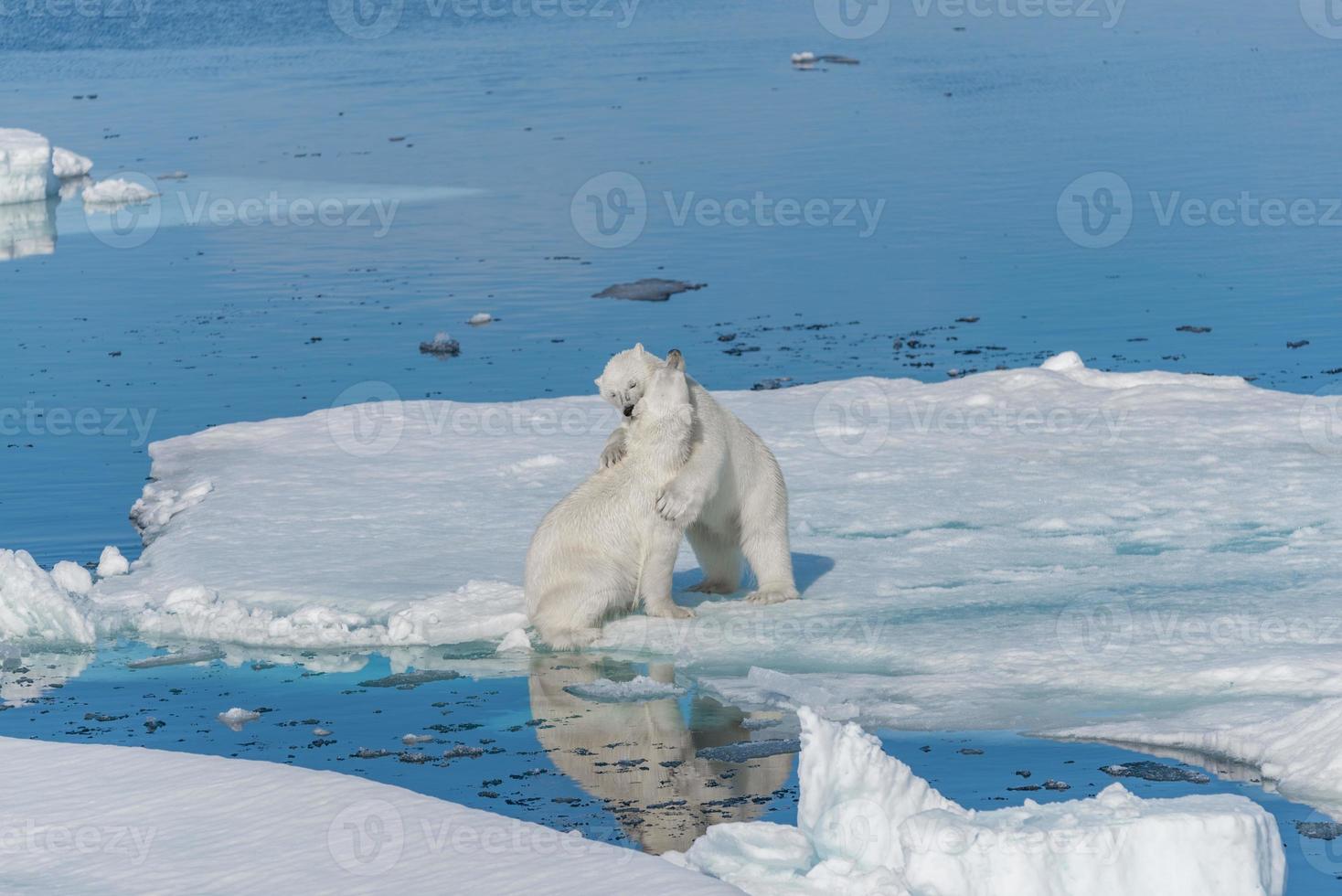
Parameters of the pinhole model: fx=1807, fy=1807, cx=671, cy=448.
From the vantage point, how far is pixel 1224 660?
7453 millimetres

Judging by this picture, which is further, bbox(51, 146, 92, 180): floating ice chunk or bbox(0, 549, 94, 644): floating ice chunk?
bbox(51, 146, 92, 180): floating ice chunk

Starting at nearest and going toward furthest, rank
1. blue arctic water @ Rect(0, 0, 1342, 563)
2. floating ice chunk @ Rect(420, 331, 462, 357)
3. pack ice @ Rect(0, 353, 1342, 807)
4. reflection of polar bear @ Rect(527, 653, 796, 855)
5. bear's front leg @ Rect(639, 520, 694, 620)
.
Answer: reflection of polar bear @ Rect(527, 653, 796, 855) < pack ice @ Rect(0, 353, 1342, 807) < bear's front leg @ Rect(639, 520, 694, 620) < blue arctic water @ Rect(0, 0, 1342, 563) < floating ice chunk @ Rect(420, 331, 462, 357)

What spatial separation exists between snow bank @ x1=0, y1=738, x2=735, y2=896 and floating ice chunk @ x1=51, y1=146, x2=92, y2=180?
21.1 m

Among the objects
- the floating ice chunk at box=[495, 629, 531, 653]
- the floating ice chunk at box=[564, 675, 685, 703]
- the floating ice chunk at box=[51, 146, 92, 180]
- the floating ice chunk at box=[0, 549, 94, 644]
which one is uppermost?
the floating ice chunk at box=[51, 146, 92, 180]

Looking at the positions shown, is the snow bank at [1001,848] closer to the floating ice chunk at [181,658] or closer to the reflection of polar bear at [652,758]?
the reflection of polar bear at [652,758]

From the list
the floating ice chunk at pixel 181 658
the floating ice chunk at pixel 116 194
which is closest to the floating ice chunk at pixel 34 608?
the floating ice chunk at pixel 181 658

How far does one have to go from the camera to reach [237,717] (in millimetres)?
7613

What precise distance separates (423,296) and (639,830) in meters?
12.9

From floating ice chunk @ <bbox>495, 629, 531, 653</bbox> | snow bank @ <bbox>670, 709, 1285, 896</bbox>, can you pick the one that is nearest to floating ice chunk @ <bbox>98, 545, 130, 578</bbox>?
floating ice chunk @ <bbox>495, 629, 531, 653</bbox>

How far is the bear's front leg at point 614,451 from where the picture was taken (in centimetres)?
844

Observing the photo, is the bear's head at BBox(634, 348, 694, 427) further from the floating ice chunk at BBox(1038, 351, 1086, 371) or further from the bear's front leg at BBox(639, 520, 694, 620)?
the floating ice chunk at BBox(1038, 351, 1086, 371)

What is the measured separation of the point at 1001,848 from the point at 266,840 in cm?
233

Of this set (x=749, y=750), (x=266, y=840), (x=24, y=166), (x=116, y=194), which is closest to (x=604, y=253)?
(x=116, y=194)

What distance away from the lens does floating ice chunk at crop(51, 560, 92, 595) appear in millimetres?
9477
